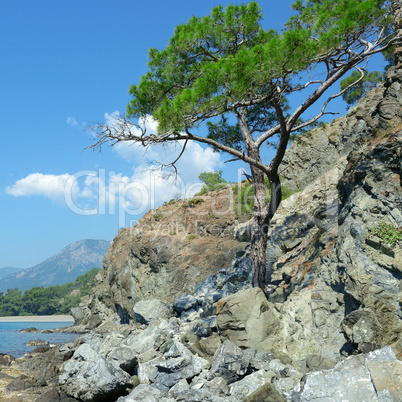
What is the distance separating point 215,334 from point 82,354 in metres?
5.39

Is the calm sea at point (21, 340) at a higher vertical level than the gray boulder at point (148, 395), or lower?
lower

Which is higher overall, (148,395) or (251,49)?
(251,49)

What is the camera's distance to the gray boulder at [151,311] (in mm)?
16350

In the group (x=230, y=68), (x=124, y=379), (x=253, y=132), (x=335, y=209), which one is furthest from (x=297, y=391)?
(x=253, y=132)

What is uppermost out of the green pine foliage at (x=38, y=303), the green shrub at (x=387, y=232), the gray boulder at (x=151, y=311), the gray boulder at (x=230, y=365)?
the green shrub at (x=387, y=232)

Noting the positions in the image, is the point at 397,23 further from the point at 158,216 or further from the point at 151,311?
the point at 158,216

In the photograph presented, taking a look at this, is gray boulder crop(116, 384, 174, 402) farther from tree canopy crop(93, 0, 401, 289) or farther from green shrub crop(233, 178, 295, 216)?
green shrub crop(233, 178, 295, 216)

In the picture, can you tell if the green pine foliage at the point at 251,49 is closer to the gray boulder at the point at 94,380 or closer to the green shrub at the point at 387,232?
the green shrub at the point at 387,232

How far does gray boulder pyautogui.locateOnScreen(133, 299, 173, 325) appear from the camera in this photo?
1635 cm

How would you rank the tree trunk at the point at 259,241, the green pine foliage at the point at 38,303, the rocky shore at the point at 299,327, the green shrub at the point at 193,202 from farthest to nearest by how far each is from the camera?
the green pine foliage at the point at 38,303 < the green shrub at the point at 193,202 < the tree trunk at the point at 259,241 < the rocky shore at the point at 299,327

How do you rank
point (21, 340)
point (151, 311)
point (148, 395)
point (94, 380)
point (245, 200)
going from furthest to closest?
point (21, 340)
point (245, 200)
point (151, 311)
point (94, 380)
point (148, 395)

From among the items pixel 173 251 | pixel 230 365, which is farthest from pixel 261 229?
pixel 173 251

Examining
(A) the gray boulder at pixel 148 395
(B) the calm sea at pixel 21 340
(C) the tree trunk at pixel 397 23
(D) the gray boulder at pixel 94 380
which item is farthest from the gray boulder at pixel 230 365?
(B) the calm sea at pixel 21 340

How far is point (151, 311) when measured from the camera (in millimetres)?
16594
